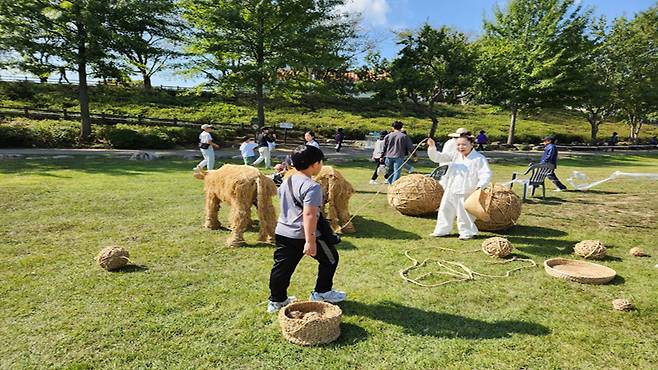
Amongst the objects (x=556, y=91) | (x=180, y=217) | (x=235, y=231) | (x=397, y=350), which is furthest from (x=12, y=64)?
(x=556, y=91)

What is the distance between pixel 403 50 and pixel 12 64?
20.6 meters

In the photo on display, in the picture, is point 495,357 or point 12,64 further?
point 12,64

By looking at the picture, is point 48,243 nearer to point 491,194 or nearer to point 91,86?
point 491,194

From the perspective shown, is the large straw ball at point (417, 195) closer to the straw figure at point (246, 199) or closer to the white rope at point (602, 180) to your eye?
the straw figure at point (246, 199)

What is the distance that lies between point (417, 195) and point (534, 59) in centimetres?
2328

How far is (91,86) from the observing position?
1439 inches

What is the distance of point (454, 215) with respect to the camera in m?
7.39

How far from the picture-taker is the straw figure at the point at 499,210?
7376mm

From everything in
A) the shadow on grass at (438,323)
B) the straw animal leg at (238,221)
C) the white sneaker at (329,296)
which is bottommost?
the shadow on grass at (438,323)

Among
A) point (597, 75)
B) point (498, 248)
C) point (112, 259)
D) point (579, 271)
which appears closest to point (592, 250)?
point (579, 271)

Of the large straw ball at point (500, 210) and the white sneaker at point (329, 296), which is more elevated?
the large straw ball at point (500, 210)

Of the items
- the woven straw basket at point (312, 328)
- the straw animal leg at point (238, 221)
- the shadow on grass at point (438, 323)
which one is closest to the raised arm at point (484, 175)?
the shadow on grass at point (438, 323)

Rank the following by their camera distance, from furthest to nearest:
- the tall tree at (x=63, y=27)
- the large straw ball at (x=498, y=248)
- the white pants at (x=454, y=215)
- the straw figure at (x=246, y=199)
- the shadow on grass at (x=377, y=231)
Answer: the tall tree at (x=63, y=27), the shadow on grass at (x=377, y=231), the white pants at (x=454, y=215), the straw figure at (x=246, y=199), the large straw ball at (x=498, y=248)

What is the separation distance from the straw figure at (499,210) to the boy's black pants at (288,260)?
3617 mm
